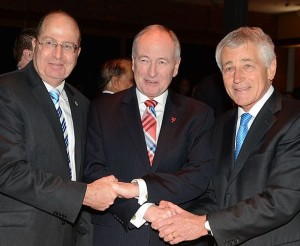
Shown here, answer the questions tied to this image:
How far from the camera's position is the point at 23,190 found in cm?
299

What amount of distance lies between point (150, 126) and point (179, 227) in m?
0.61

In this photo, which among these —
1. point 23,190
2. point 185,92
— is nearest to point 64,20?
point 23,190

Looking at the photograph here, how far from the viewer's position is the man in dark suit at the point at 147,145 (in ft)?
10.2

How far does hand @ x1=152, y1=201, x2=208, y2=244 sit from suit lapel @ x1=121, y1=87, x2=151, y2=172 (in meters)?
0.30

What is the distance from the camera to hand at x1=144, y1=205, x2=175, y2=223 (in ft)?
10.0

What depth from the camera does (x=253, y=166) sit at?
2.97 meters

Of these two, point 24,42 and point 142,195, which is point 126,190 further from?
point 24,42

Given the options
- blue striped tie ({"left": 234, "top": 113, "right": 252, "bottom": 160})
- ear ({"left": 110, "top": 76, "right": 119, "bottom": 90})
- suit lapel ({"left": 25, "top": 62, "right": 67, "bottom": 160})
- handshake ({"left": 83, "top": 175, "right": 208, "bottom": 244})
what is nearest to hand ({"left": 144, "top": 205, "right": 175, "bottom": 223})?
handshake ({"left": 83, "top": 175, "right": 208, "bottom": 244})

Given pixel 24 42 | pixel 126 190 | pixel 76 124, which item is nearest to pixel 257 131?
pixel 126 190

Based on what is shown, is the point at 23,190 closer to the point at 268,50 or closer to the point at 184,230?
the point at 184,230

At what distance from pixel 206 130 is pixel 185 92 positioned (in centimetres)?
770

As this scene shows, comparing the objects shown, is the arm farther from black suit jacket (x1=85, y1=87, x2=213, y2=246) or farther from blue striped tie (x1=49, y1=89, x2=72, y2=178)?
blue striped tie (x1=49, y1=89, x2=72, y2=178)

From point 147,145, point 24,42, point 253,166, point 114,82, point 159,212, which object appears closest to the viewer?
point 253,166

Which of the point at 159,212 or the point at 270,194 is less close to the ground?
the point at 270,194
